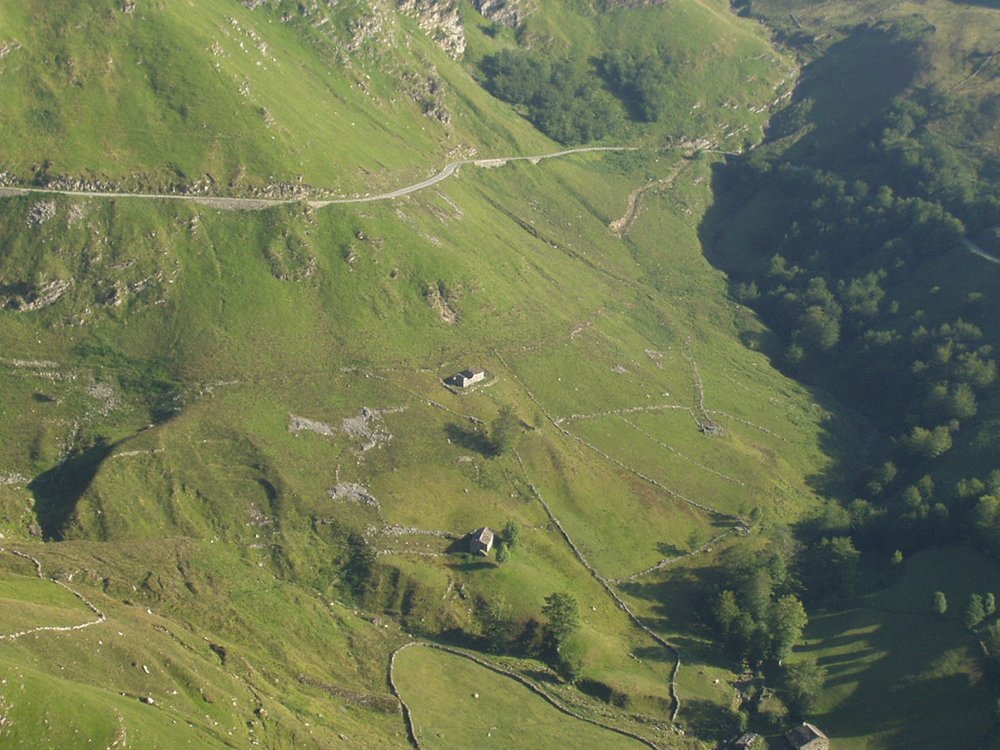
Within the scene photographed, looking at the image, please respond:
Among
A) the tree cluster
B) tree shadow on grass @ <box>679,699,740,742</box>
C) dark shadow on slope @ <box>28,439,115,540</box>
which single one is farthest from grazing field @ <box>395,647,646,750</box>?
dark shadow on slope @ <box>28,439,115,540</box>

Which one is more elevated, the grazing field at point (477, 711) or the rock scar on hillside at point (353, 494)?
the rock scar on hillside at point (353, 494)

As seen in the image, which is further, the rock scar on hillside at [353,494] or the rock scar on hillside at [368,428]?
the rock scar on hillside at [368,428]

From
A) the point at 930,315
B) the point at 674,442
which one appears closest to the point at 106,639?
the point at 674,442

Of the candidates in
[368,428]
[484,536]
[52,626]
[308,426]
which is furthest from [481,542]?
[52,626]

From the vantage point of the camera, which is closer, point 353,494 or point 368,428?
point 353,494

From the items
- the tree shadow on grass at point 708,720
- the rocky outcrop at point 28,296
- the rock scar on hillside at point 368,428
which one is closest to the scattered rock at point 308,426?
the rock scar on hillside at point 368,428

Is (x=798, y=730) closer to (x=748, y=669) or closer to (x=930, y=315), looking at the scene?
(x=748, y=669)

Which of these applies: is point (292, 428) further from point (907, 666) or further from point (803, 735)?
point (907, 666)

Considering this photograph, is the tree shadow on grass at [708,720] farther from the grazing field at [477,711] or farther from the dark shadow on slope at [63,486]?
the dark shadow on slope at [63,486]
